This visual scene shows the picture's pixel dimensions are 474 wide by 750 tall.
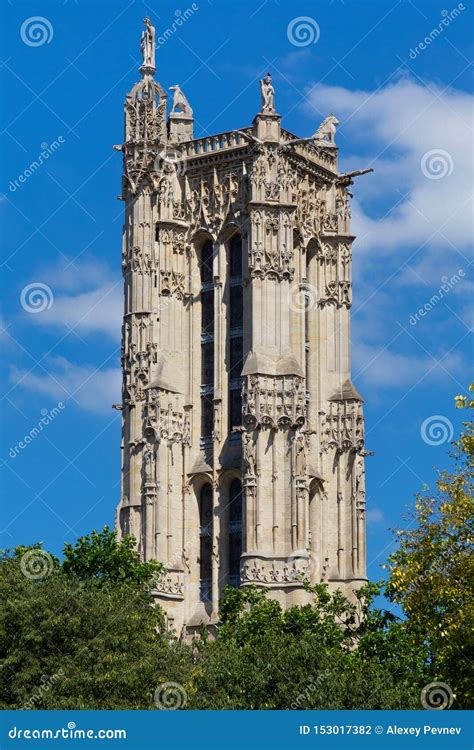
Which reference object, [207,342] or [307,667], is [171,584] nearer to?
[207,342]

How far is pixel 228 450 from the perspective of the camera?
3287 inches

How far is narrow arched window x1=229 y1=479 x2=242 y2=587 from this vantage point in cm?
8219

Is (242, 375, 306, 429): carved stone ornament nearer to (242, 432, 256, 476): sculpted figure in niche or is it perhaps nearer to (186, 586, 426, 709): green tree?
(242, 432, 256, 476): sculpted figure in niche

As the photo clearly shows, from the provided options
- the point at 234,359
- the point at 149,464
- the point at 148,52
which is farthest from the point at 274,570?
the point at 148,52

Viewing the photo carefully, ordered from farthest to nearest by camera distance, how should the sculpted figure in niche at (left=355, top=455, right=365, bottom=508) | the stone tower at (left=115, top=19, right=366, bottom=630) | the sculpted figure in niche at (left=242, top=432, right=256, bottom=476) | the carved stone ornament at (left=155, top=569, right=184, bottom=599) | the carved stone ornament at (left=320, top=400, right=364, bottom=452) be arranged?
the carved stone ornament at (left=320, top=400, right=364, bottom=452)
the sculpted figure in niche at (left=355, top=455, right=365, bottom=508)
the carved stone ornament at (left=155, top=569, right=184, bottom=599)
the stone tower at (left=115, top=19, right=366, bottom=630)
the sculpted figure in niche at (left=242, top=432, right=256, bottom=476)

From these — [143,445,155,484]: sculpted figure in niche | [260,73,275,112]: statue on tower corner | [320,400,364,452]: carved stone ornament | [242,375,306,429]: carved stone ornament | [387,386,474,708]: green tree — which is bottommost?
[387,386,474,708]: green tree

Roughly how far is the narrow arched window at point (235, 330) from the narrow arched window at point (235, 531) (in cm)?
286

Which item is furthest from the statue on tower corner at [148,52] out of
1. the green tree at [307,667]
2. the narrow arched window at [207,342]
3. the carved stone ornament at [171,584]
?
the green tree at [307,667]

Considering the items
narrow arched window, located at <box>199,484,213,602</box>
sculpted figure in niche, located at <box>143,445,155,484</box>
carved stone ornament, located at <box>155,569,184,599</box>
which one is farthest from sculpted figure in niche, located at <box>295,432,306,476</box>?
carved stone ornament, located at <box>155,569,184,599</box>

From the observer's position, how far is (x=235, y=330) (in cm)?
8494

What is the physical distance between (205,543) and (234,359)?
8221mm

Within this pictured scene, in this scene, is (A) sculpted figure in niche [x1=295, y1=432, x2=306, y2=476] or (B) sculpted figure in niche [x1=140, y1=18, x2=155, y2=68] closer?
(A) sculpted figure in niche [x1=295, y1=432, x2=306, y2=476]

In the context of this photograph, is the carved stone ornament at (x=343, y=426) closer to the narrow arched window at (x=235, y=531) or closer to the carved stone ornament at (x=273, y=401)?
the narrow arched window at (x=235, y=531)

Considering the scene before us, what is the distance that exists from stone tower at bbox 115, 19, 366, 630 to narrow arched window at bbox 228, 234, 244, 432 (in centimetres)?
9
